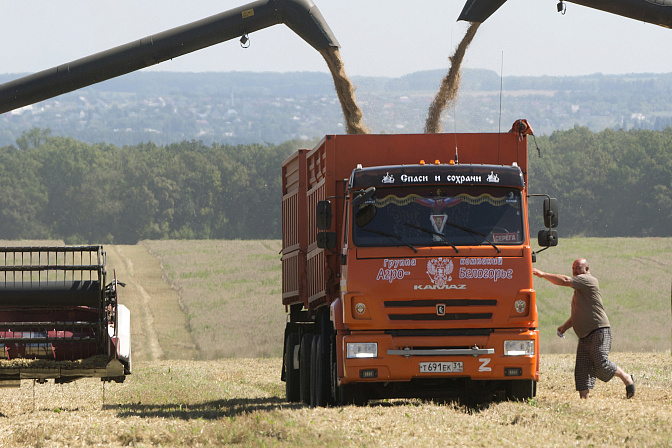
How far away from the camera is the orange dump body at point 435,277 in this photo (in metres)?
11.0

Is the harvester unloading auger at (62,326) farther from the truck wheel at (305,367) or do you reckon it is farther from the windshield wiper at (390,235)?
the windshield wiper at (390,235)

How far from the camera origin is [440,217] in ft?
37.3

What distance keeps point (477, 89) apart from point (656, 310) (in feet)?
79.1

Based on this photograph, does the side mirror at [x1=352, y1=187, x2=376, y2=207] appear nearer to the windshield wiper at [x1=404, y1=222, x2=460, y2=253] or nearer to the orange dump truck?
the orange dump truck

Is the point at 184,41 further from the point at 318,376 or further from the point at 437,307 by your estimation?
the point at 437,307

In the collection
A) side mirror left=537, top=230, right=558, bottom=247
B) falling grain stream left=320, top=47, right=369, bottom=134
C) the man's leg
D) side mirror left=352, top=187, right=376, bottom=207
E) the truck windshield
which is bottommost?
the man's leg

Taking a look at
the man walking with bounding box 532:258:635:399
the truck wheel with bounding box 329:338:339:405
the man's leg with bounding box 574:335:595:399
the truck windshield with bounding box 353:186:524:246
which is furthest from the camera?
the man's leg with bounding box 574:335:595:399

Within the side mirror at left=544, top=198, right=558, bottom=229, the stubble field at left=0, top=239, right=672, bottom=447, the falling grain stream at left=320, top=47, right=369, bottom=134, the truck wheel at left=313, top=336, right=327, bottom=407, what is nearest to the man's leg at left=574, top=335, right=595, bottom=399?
the stubble field at left=0, top=239, right=672, bottom=447

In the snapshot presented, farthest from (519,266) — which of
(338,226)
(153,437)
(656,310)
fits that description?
(656,310)

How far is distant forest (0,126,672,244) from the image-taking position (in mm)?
89125

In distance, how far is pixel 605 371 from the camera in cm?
1245

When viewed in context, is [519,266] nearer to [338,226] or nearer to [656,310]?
[338,226]

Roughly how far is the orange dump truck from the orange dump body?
0.04 ft

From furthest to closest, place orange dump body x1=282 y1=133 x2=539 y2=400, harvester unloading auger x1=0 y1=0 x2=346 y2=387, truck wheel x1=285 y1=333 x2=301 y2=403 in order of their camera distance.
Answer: truck wheel x1=285 y1=333 x2=301 y2=403
harvester unloading auger x1=0 y1=0 x2=346 y2=387
orange dump body x1=282 y1=133 x2=539 y2=400
